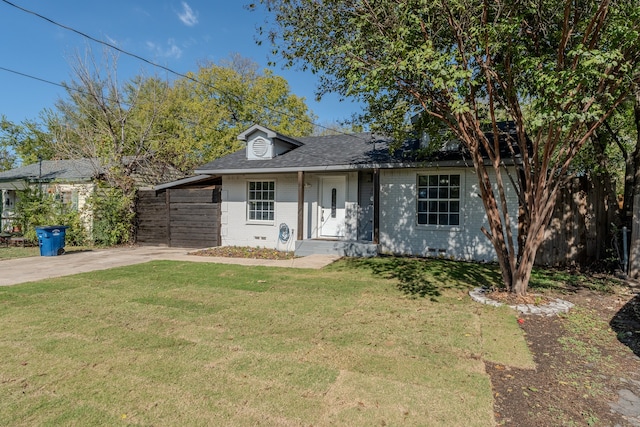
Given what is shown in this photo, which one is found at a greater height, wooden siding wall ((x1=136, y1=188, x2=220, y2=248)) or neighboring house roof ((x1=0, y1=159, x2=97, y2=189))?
neighboring house roof ((x1=0, y1=159, x2=97, y2=189))

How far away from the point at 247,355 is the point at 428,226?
8169 mm

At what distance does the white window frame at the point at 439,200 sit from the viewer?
10.6m

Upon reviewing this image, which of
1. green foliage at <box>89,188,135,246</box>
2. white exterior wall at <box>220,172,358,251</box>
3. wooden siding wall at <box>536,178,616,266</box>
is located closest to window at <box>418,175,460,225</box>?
white exterior wall at <box>220,172,358,251</box>

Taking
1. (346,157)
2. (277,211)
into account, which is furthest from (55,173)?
(346,157)

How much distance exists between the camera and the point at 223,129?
26875 millimetres

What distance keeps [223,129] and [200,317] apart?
23638 millimetres

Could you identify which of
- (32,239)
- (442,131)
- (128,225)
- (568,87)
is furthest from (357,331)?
(32,239)

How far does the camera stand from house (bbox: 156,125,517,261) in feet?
34.3

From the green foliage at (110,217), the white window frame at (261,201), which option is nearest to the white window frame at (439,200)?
the white window frame at (261,201)

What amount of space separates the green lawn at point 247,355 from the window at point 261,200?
6.65m

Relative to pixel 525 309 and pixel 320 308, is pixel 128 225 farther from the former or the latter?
pixel 525 309

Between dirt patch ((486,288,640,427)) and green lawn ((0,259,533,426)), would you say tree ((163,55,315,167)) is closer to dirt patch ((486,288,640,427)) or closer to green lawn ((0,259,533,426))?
green lawn ((0,259,533,426))

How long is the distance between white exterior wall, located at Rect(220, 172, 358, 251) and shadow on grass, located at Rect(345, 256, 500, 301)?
99.0 inches

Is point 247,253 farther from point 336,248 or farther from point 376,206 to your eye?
point 376,206
